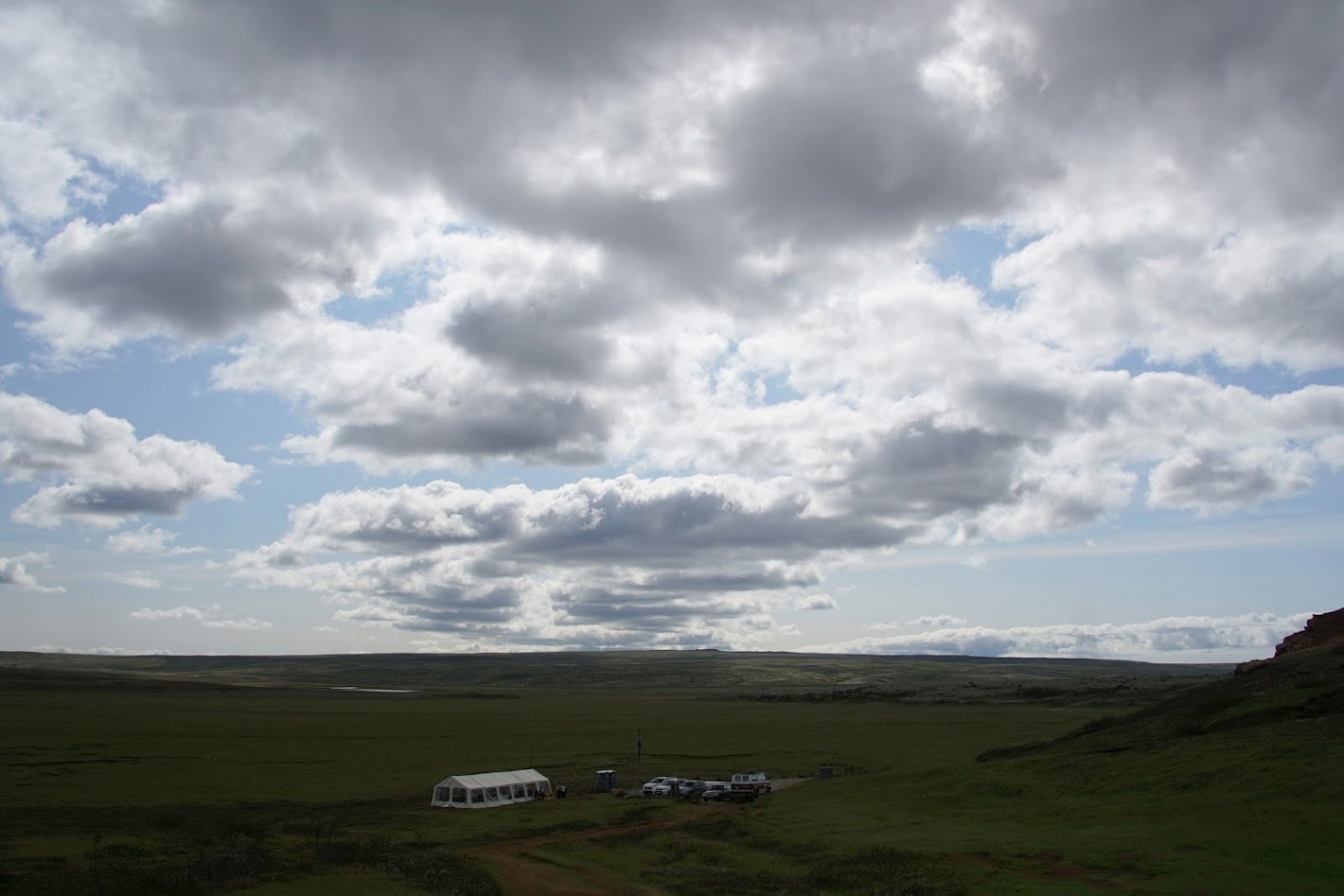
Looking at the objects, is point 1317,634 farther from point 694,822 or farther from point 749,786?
point 694,822

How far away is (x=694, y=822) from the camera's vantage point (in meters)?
45.6

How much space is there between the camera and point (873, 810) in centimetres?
4419

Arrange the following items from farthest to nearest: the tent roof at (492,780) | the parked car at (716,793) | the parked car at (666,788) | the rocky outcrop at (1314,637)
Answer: the rocky outcrop at (1314,637) < the parked car at (666,788) < the parked car at (716,793) < the tent roof at (492,780)

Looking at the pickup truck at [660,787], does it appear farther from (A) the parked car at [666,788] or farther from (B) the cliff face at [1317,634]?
(B) the cliff face at [1317,634]

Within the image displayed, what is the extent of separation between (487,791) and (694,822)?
12924 millimetres

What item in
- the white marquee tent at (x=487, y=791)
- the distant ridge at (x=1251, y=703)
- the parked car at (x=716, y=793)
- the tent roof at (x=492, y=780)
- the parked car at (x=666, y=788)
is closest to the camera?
the distant ridge at (x=1251, y=703)

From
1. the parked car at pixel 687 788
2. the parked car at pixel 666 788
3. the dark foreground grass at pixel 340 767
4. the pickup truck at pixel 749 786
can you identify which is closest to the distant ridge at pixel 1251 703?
the dark foreground grass at pixel 340 767

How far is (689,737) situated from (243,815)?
56.5m

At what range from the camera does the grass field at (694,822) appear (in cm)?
2972

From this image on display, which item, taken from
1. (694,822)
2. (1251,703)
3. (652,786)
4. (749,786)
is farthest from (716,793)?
(1251,703)

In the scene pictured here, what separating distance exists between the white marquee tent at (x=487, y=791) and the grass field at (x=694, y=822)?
1445 millimetres

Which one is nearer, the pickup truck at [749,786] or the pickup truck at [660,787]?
the pickup truck at [749,786]

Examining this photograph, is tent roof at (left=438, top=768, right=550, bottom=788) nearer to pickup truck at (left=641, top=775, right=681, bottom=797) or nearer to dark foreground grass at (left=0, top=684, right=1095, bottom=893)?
dark foreground grass at (left=0, top=684, right=1095, bottom=893)

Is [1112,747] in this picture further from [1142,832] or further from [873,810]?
[1142,832]
